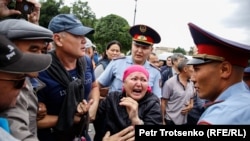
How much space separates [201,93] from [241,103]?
427 millimetres

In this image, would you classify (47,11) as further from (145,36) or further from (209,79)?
(209,79)

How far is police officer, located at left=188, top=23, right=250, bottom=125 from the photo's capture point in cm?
190

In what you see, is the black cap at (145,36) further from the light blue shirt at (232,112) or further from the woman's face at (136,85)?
the light blue shirt at (232,112)

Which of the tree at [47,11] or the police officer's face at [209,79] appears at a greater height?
the tree at [47,11]

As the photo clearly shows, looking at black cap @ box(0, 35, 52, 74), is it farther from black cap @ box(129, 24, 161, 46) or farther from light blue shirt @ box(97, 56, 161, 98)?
black cap @ box(129, 24, 161, 46)

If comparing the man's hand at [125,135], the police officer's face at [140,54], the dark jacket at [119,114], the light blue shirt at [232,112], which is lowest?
the man's hand at [125,135]

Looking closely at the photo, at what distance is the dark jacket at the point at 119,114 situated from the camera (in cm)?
270

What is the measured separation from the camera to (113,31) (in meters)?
45.4

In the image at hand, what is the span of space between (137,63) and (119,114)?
1342mm

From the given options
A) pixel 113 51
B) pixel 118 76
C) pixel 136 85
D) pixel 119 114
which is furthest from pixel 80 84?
pixel 113 51

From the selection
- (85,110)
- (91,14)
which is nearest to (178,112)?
(85,110)

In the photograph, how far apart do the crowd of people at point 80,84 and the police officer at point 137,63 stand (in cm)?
1

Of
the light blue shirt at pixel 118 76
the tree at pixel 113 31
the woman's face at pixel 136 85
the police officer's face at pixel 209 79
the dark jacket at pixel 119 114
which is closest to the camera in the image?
the police officer's face at pixel 209 79

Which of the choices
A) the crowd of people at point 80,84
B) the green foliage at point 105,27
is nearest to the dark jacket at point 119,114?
the crowd of people at point 80,84
